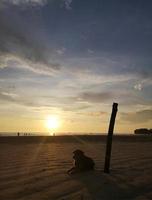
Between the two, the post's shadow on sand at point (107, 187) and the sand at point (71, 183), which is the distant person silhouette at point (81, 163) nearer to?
the sand at point (71, 183)

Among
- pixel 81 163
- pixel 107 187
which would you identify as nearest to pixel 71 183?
pixel 107 187

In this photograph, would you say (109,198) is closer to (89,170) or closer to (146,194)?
(146,194)

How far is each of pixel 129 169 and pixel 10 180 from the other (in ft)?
14.1

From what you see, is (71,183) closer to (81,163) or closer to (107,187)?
(107,187)

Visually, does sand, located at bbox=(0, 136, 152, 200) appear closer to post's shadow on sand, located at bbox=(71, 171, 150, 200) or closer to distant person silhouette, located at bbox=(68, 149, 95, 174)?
post's shadow on sand, located at bbox=(71, 171, 150, 200)

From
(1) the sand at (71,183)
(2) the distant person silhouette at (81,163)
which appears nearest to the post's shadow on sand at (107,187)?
(1) the sand at (71,183)

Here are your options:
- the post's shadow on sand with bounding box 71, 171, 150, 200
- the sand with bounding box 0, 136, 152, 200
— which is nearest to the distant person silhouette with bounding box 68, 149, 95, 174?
the sand with bounding box 0, 136, 152, 200

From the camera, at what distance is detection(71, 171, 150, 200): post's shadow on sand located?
28.4 feet

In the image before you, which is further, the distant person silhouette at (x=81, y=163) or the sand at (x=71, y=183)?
the distant person silhouette at (x=81, y=163)

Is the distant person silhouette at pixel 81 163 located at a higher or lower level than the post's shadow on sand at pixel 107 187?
higher

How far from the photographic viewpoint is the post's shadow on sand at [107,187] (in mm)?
8643

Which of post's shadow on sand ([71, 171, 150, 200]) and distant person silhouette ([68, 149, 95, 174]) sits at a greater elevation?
distant person silhouette ([68, 149, 95, 174])

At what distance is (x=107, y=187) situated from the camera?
966cm

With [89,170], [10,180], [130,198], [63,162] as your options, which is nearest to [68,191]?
[130,198]
